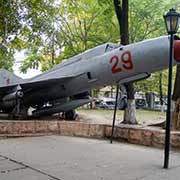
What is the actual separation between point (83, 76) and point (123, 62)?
1.97 m

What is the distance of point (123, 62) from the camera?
10.8 metres

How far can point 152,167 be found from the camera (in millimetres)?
6316

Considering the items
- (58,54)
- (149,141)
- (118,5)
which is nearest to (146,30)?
(58,54)

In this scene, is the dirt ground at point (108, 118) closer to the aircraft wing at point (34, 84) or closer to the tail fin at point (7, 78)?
the aircraft wing at point (34, 84)

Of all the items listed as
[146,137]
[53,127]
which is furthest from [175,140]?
[53,127]

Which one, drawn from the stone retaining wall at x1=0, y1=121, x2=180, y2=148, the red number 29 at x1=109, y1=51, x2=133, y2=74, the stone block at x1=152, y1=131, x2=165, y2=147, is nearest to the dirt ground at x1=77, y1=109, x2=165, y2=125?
the stone retaining wall at x1=0, y1=121, x2=180, y2=148

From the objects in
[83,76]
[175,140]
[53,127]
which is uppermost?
[83,76]

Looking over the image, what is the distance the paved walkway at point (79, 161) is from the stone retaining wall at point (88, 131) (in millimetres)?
397

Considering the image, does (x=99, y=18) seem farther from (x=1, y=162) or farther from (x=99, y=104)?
(x=1, y=162)

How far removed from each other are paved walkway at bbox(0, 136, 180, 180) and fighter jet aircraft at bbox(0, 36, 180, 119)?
273 centimetres

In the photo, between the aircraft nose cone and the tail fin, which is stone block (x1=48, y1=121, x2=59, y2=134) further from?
the tail fin

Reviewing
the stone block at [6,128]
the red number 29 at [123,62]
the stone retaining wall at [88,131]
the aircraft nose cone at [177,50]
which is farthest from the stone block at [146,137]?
the stone block at [6,128]

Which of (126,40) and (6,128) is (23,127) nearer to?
(6,128)

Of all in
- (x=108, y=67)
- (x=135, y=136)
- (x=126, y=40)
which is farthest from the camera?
(x=126, y=40)
